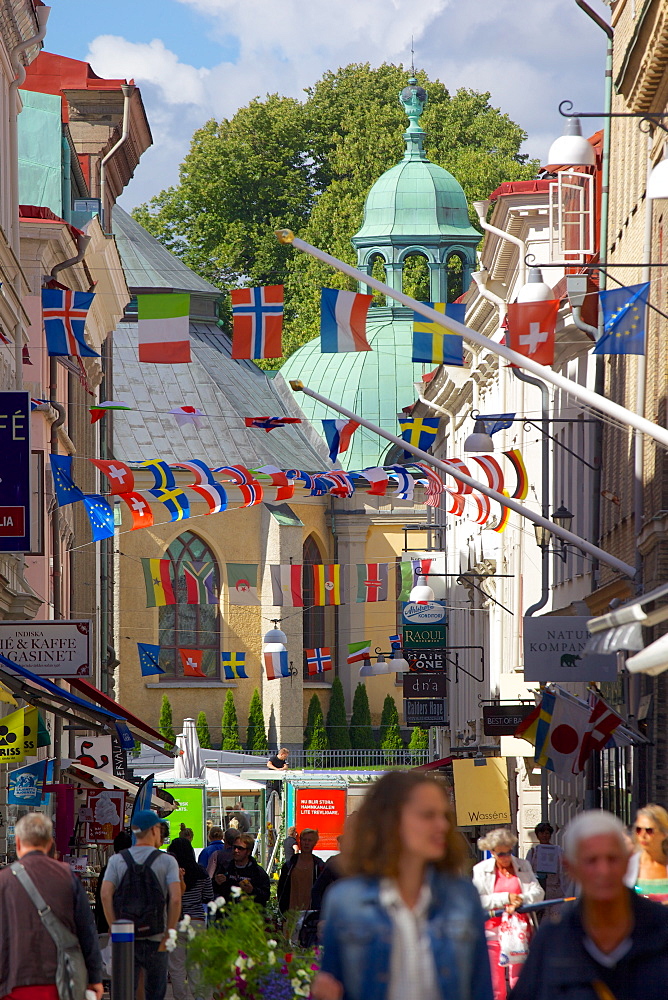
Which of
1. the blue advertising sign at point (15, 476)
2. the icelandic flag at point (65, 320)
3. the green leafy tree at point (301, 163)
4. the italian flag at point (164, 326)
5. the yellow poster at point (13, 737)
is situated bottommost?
the yellow poster at point (13, 737)

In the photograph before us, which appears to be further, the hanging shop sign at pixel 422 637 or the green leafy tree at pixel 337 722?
the green leafy tree at pixel 337 722

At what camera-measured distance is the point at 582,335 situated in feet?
80.4

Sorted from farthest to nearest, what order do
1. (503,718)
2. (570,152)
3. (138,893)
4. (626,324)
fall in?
(503,718) < (570,152) < (626,324) < (138,893)

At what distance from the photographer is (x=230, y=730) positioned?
50938 mm

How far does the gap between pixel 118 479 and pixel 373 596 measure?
15803mm

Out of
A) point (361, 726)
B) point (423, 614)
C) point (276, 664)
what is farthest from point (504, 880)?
point (361, 726)

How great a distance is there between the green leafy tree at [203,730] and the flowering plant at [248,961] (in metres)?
40.8

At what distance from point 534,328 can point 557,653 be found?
10.9 feet

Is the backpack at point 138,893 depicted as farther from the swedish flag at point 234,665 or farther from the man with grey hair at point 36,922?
the swedish flag at point 234,665

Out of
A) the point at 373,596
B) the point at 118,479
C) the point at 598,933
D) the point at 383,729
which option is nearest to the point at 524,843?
the point at 118,479

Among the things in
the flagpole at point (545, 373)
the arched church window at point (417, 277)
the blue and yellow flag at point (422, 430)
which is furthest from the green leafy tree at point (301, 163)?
the flagpole at point (545, 373)

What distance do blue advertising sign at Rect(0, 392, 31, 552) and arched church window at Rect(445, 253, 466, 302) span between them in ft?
134

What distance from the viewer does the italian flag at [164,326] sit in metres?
19.8

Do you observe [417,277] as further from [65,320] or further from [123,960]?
[123,960]
